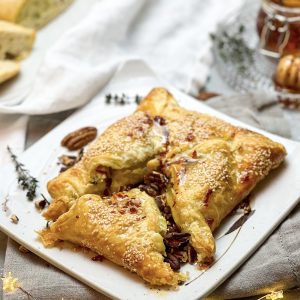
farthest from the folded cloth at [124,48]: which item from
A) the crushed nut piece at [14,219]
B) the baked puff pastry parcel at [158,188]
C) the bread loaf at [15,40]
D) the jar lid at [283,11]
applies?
the crushed nut piece at [14,219]

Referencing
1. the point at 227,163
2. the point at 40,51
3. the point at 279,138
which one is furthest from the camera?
the point at 40,51

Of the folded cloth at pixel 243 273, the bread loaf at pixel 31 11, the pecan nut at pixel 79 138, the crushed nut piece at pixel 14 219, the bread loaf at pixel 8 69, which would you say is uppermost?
the bread loaf at pixel 31 11

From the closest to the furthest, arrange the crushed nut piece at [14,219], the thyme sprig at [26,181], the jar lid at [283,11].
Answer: the crushed nut piece at [14,219] → the thyme sprig at [26,181] → the jar lid at [283,11]

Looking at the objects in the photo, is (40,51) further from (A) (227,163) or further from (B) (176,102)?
(A) (227,163)

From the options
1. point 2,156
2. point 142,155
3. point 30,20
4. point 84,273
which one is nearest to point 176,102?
point 142,155

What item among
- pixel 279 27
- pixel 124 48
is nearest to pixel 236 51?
pixel 279 27

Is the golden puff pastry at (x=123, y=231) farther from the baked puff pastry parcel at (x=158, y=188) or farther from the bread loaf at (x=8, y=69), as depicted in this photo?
the bread loaf at (x=8, y=69)
